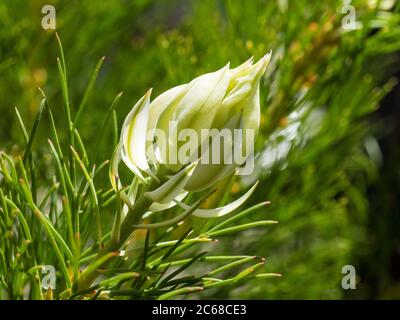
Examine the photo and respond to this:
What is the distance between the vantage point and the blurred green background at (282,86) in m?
0.39

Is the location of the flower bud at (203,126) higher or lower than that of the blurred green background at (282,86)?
lower

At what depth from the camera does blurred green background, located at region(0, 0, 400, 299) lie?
15.5 inches

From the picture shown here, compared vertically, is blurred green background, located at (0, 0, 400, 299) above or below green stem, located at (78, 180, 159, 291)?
above

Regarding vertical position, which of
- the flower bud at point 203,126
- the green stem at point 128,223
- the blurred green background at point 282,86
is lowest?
the green stem at point 128,223

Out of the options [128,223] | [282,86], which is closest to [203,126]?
[128,223]

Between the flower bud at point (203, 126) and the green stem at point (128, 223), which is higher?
the flower bud at point (203, 126)

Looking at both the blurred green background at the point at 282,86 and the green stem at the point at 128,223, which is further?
the blurred green background at the point at 282,86

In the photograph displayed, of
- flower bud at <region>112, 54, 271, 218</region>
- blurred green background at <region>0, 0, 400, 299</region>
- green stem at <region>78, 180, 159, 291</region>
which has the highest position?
blurred green background at <region>0, 0, 400, 299</region>

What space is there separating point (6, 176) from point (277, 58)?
20 cm

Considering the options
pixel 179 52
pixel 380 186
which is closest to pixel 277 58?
pixel 179 52

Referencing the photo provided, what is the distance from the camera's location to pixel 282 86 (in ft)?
1.28

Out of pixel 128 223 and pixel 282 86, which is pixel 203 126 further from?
Answer: pixel 282 86

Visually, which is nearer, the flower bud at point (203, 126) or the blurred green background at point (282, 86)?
the flower bud at point (203, 126)

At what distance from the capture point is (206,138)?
0.73 ft
